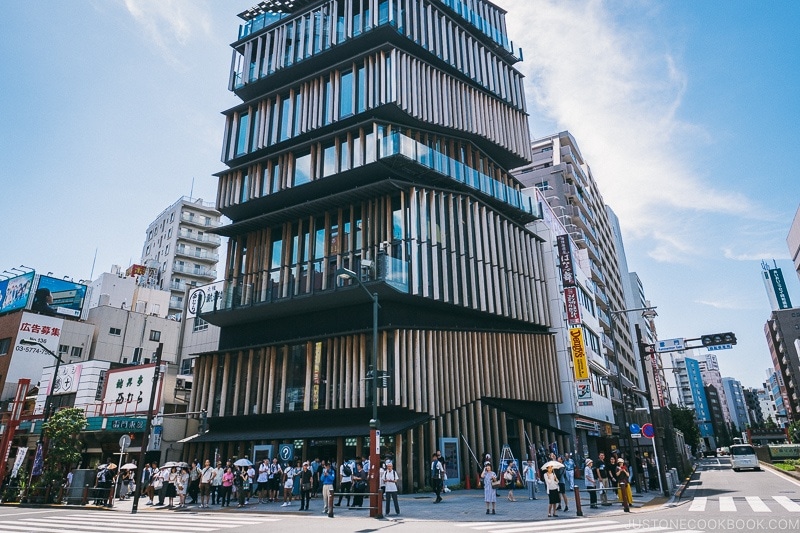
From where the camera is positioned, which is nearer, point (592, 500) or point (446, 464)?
point (592, 500)

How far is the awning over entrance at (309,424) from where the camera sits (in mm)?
24531

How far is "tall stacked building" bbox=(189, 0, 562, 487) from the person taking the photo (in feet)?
84.9

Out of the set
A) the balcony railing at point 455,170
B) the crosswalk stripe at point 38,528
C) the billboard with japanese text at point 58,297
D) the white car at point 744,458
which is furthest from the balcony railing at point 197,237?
the white car at point 744,458

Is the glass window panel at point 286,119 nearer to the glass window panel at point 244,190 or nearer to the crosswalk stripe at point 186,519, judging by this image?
the glass window panel at point 244,190

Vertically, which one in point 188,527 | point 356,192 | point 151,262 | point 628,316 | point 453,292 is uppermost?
point 151,262

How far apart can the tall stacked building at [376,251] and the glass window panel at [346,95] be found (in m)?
0.15

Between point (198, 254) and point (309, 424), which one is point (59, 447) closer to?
point (309, 424)

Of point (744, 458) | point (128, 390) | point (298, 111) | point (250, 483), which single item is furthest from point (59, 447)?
point (744, 458)

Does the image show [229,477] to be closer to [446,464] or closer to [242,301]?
[446,464]

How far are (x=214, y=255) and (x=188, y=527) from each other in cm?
6283

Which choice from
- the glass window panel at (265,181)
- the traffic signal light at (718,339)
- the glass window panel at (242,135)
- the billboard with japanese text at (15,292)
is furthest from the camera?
the billboard with japanese text at (15,292)

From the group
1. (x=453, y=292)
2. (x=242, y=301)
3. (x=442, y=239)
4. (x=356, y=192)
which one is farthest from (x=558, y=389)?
(x=242, y=301)

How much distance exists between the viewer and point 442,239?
1139 inches

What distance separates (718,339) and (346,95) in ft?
85.3
